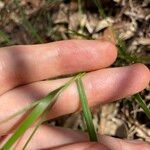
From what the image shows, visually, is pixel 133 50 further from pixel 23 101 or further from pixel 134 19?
pixel 23 101

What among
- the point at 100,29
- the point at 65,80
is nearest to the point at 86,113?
the point at 65,80

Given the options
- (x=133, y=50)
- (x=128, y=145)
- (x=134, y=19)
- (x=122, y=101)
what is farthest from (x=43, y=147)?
(x=134, y=19)

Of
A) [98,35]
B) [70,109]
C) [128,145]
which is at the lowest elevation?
[128,145]

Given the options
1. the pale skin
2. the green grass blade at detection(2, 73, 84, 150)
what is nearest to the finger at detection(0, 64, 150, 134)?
the pale skin

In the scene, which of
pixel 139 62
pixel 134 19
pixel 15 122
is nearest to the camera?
pixel 15 122

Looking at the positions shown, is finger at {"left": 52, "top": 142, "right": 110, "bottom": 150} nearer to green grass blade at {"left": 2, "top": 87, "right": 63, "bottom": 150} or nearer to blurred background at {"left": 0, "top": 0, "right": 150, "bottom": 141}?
green grass blade at {"left": 2, "top": 87, "right": 63, "bottom": 150}

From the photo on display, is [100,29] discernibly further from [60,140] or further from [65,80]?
[60,140]

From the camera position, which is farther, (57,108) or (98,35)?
(98,35)

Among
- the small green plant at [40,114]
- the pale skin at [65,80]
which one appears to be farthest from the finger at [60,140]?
the small green plant at [40,114]
